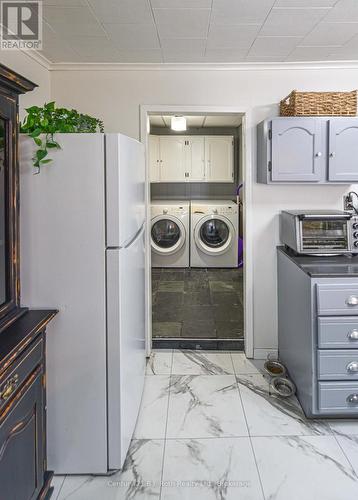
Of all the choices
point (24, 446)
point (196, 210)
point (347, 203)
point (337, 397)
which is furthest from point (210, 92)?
point (196, 210)

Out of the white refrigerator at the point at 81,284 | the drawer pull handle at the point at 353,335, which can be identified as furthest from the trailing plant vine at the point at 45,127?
the drawer pull handle at the point at 353,335

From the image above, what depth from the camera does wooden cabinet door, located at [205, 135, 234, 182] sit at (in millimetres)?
6648

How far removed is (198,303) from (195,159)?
2787mm

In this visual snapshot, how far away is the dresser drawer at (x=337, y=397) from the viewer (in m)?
2.51

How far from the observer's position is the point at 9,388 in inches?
55.6

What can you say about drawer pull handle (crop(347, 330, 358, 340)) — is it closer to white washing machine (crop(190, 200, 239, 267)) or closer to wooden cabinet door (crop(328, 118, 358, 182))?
wooden cabinet door (crop(328, 118, 358, 182))

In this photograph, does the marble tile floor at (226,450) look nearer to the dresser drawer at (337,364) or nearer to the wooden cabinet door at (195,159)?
the dresser drawer at (337,364)

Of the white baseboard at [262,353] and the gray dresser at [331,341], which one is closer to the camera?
the gray dresser at [331,341]

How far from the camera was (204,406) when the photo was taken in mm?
2797

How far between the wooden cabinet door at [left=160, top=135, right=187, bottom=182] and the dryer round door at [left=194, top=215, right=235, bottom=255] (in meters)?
0.93

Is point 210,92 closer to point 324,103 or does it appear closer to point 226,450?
point 324,103

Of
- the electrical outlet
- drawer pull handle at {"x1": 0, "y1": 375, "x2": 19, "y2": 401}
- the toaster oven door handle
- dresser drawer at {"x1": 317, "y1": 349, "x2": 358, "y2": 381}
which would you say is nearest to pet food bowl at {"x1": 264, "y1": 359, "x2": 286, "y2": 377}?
dresser drawer at {"x1": 317, "y1": 349, "x2": 358, "y2": 381}

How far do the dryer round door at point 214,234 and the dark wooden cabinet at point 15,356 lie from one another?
446cm

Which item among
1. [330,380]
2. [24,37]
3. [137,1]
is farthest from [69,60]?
[330,380]
